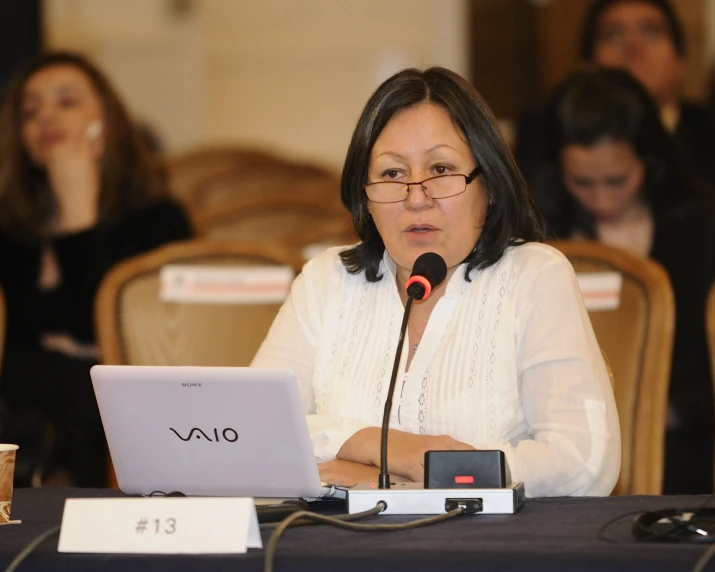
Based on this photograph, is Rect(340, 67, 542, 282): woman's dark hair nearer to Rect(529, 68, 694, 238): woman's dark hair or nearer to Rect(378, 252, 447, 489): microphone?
Rect(378, 252, 447, 489): microphone

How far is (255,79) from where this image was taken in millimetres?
6555

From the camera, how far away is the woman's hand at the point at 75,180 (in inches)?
139

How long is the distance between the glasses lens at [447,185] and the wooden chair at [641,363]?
1.54ft

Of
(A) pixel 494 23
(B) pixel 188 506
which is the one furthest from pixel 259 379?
(A) pixel 494 23

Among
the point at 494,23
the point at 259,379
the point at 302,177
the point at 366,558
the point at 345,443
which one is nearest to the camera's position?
the point at 366,558

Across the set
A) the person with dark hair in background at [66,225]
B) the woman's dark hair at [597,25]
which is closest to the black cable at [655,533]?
the person with dark hair in background at [66,225]

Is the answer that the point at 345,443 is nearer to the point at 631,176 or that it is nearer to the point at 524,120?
the point at 631,176

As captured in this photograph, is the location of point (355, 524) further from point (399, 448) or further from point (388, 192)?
point (388, 192)

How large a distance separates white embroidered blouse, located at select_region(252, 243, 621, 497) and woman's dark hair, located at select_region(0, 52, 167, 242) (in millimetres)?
1490

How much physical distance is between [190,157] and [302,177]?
58 centimetres

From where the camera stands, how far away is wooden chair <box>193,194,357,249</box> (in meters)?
3.74

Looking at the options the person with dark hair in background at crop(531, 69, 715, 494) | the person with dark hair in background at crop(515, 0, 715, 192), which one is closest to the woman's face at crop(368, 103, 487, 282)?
the person with dark hair in background at crop(531, 69, 715, 494)

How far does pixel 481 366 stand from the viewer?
1874 mm

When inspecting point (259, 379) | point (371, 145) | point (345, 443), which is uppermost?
point (371, 145)
